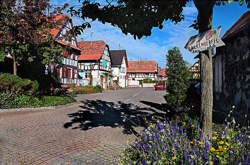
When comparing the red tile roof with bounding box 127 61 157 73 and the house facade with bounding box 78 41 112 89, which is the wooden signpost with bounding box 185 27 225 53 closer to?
the house facade with bounding box 78 41 112 89

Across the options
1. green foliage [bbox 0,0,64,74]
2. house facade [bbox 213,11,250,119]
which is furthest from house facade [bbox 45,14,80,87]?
house facade [bbox 213,11,250,119]

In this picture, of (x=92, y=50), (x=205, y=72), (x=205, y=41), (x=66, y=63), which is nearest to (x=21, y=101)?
(x=205, y=72)

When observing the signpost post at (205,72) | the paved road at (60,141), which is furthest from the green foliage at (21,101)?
the signpost post at (205,72)

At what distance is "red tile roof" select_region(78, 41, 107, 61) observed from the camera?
109 feet

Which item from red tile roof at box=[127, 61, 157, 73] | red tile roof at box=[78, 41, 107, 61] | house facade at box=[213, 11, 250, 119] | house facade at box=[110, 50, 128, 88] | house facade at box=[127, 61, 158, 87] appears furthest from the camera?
red tile roof at box=[127, 61, 157, 73]

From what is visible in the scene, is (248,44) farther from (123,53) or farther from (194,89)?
(123,53)

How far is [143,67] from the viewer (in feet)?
194

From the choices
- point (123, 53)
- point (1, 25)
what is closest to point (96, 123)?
point (1, 25)

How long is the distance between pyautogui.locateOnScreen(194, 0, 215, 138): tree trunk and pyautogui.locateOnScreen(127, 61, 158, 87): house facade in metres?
52.3

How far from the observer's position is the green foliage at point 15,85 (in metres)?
9.10

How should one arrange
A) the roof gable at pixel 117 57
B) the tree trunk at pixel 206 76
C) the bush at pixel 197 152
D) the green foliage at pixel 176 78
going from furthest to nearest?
the roof gable at pixel 117 57, the green foliage at pixel 176 78, the tree trunk at pixel 206 76, the bush at pixel 197 152

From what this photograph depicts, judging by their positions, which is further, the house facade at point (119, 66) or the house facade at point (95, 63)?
the house facade at point (119, 66)

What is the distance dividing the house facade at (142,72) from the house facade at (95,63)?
21272 mm

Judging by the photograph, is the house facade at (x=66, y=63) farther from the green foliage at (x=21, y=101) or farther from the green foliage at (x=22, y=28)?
the green foliage at (x=21, y=101)
